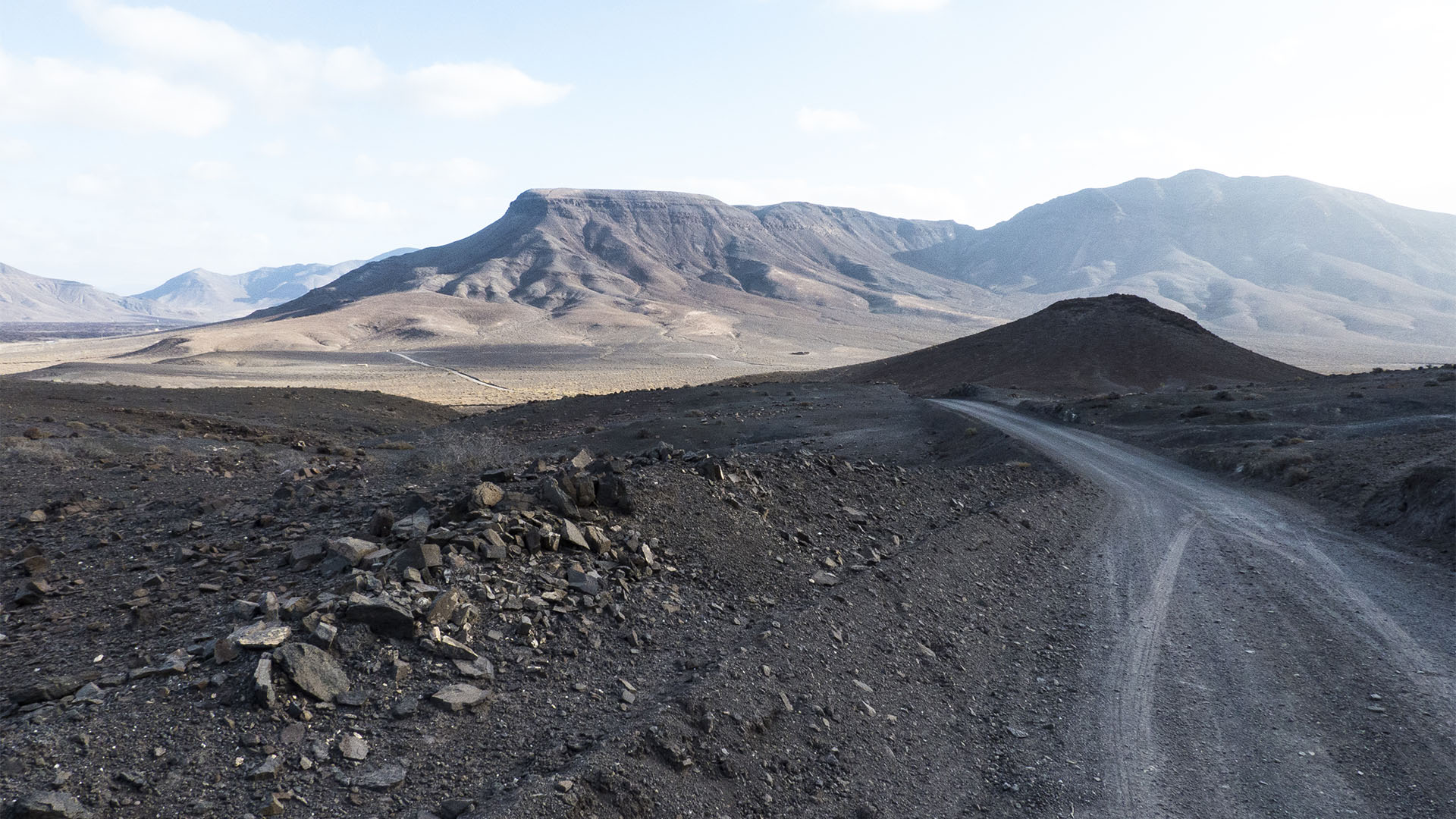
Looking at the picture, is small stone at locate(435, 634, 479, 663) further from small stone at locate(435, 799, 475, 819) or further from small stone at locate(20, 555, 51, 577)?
small stone at locate(20, 555, 51, 577)

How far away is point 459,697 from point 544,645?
1.02m

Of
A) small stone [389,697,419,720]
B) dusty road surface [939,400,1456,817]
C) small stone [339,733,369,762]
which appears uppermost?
small stone [389,697,419,720]

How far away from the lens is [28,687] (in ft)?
16.1

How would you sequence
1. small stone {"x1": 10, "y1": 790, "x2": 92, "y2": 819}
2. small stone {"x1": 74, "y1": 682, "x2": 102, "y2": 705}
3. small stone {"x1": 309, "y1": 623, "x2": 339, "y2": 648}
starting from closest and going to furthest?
small stone {"x1": 10, "y1": 790, "x2": 92, "y2": 819}
small stone {"x1": 74, "y1": 682, "x2": 102, "y2": 705}
small stone {"x1": 309, "y1": 623, "x2": 339, "y2": 648}

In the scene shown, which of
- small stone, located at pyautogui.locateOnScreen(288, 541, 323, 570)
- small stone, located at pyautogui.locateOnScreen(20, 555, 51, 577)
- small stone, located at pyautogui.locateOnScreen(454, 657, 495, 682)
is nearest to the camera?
small stone, located at pyautogui.locateOnScreen(454, 657, 495, 682)

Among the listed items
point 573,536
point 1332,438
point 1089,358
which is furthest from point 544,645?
point 1089,358

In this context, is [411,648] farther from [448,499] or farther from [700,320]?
[700,320]

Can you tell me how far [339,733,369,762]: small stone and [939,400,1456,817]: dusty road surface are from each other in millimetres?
4804

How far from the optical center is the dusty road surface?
580 centimetres

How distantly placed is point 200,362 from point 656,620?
3545 inches

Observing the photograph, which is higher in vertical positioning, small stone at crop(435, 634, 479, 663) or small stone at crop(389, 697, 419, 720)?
small stone at crop(435, 634, 479, 663)

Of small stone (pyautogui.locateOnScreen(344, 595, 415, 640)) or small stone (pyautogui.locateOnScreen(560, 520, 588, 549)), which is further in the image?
small stone (pyautogui.locateOnScreen(560, 520, 588, 549))

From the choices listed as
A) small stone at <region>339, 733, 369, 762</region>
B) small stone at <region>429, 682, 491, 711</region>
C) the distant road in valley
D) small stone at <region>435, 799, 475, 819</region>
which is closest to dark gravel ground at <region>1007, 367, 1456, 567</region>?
small stone at <region>429, 682, 491, 711</region>

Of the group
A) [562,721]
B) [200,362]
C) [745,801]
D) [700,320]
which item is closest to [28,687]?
[562,721]
